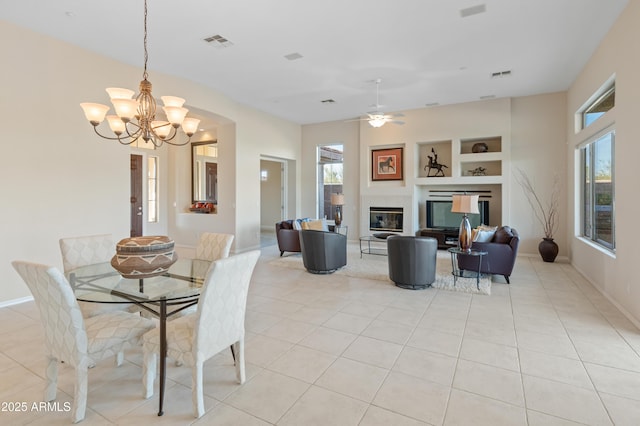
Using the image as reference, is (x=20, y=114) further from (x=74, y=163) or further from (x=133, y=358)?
(x=133, y=358)

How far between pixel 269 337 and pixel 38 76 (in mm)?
4503

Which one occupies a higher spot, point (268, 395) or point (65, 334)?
point (65, 334)

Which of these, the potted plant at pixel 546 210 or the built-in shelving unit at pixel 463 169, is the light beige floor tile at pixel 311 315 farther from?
the built-in shelving unit at pixel 463 169

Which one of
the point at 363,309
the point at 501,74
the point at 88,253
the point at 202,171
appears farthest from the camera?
the point at 202,171

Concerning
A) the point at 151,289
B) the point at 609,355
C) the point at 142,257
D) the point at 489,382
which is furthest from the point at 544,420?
the point at 142,257

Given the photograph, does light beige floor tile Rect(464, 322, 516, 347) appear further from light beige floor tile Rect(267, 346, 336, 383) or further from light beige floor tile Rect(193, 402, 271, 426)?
light beige floor tile Rect(193, 402, 271, 426)

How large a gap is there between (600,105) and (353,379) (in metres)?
5.83

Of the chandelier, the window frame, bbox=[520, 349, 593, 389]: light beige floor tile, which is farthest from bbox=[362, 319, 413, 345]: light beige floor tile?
the window frame

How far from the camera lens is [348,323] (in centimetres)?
355

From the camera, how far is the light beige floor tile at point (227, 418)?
1983 millimetres

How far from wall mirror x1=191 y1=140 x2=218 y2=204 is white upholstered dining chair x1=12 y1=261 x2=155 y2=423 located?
6915mm

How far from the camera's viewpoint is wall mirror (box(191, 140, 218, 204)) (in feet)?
29.0

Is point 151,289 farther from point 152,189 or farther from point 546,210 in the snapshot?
point 546,210

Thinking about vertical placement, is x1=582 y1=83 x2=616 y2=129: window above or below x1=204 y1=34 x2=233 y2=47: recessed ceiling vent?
below
